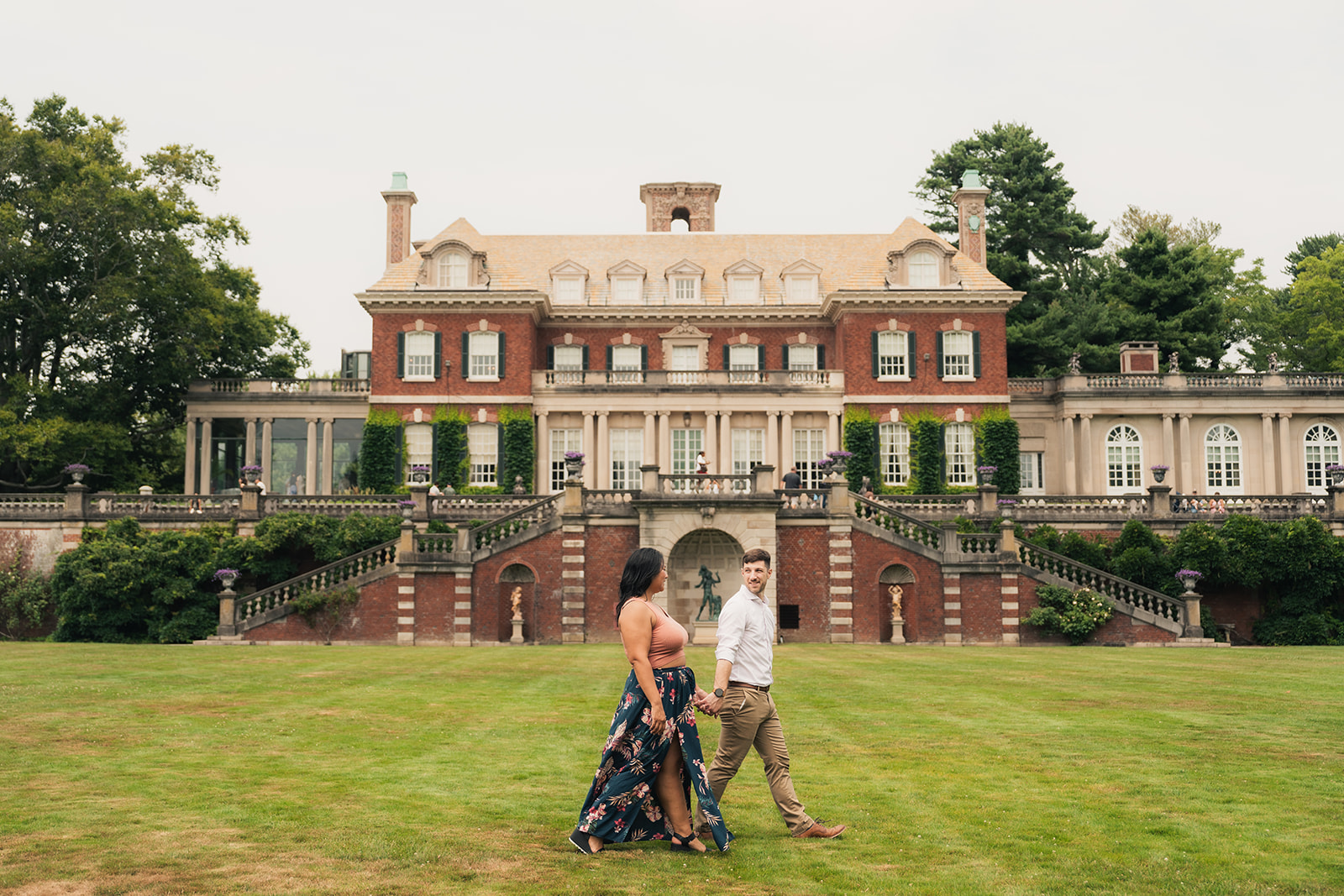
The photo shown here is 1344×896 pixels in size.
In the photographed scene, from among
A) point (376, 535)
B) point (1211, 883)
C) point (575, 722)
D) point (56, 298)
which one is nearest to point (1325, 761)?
point (1211, 883)

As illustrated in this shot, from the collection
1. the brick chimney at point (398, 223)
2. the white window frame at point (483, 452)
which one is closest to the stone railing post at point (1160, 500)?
the white window frame at point (483, 452)

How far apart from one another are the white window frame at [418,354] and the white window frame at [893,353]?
17.6m

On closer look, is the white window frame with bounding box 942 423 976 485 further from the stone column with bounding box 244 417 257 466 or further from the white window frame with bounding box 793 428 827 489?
the stone column with bounding box 244 417 257 466

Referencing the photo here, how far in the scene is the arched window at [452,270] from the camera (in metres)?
45.9

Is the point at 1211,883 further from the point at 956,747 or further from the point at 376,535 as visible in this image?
the point at 376,535

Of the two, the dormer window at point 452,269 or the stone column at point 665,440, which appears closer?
the stone column at point 665,440

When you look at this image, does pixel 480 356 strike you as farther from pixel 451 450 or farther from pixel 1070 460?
pixel 1070 460

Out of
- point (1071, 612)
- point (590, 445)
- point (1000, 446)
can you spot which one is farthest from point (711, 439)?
point (1071, 612)

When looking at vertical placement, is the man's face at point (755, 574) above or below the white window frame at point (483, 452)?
below

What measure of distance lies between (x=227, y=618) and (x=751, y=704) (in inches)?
1041

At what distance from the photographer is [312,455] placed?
48.4 meters

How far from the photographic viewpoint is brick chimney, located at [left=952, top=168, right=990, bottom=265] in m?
50.3

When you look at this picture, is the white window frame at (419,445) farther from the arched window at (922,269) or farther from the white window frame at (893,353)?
the arched window at (922,269)

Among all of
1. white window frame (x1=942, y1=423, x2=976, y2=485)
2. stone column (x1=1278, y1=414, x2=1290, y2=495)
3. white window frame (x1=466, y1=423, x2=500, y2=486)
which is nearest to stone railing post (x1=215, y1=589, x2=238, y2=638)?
white window frame (x1=466, y1=423, x2=500, y2=486)
